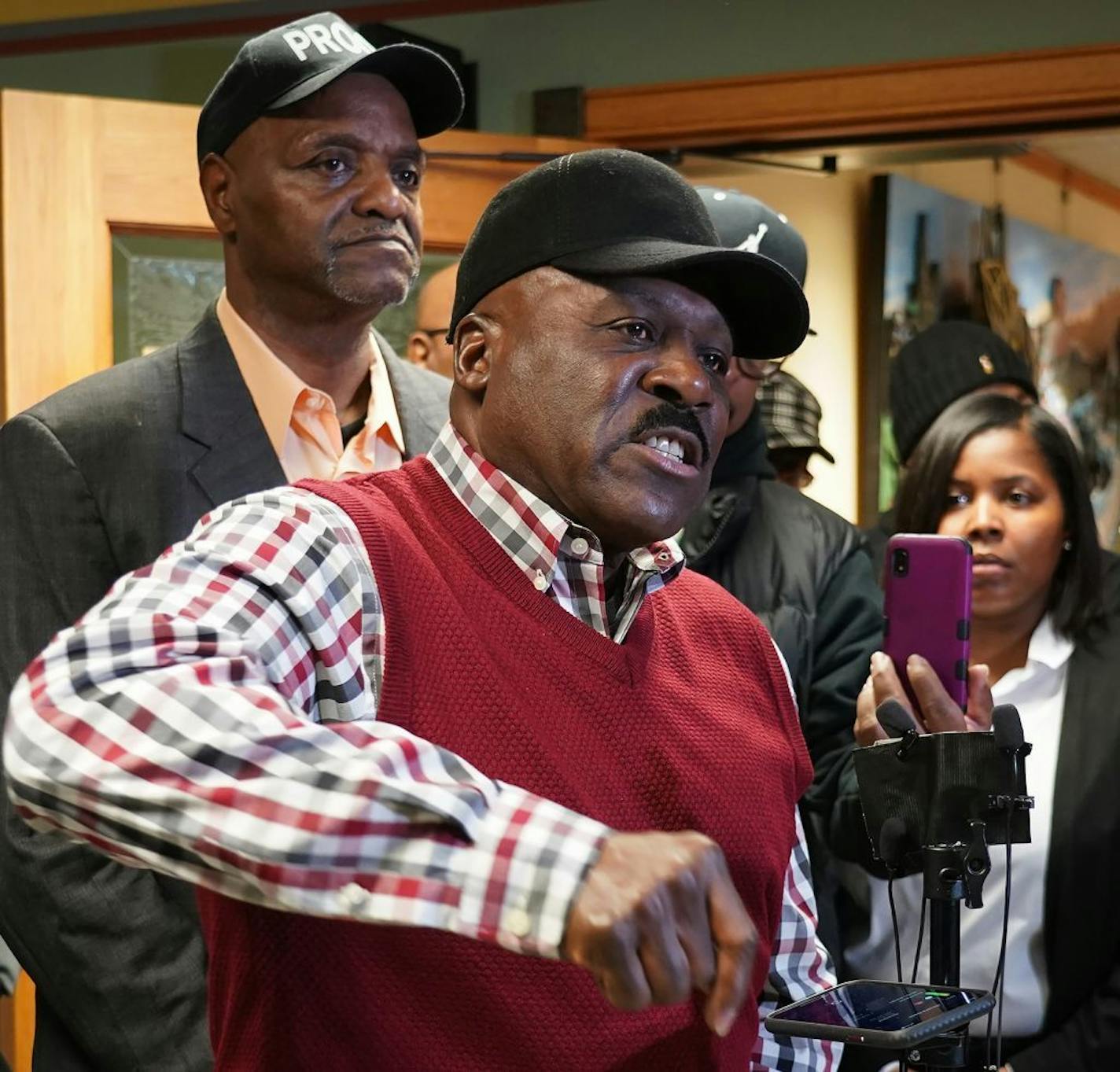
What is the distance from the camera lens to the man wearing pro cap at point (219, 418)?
1.85 meters

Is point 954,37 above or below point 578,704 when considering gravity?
above

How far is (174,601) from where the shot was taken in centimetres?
106

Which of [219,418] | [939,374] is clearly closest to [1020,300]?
[939,374]

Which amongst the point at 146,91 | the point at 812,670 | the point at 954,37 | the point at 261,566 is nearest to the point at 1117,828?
the point at 812,670

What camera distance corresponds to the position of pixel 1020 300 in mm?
6277

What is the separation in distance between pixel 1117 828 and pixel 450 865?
156 centimetres

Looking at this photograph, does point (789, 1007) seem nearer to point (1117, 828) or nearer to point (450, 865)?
point (450, 865)

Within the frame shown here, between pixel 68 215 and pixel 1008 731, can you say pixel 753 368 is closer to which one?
pixel 1008 731

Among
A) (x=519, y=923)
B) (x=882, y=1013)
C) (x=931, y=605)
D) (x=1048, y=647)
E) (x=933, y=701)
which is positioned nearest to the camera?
(x=519, y=923)

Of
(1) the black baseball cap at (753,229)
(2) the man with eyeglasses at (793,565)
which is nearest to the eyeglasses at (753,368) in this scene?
(2) the man with eyeglasses at (793,565)

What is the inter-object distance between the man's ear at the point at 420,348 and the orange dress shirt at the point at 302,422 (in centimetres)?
142

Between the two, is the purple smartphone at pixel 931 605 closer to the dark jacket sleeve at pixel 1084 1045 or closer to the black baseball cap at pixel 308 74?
the dark jacket sleeve at pixel 1084 1045

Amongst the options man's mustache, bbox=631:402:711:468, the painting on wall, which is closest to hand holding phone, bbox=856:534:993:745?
man's mustache, bbox=631:402:711:468

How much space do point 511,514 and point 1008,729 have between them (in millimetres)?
446
